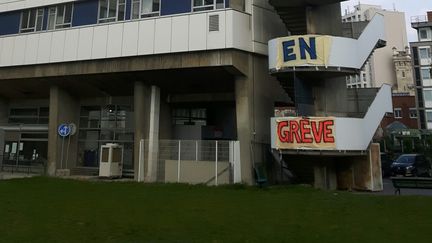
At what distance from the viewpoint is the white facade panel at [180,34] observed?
847 inches

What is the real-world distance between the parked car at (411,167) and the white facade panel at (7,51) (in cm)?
2676

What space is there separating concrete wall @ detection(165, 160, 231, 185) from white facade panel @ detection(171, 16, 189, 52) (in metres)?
5.88

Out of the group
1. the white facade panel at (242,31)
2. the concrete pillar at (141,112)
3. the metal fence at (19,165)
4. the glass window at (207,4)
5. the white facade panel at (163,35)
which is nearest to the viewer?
the white facade panel at (242,31)

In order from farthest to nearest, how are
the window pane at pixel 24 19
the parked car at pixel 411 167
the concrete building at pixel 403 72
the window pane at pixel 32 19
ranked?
the concrete building at pixel 403 72 < the parked car at pixel 411 167 < the window pane at pixel 24 19 < the window pane at pixel 32 19

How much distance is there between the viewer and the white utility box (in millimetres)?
24234

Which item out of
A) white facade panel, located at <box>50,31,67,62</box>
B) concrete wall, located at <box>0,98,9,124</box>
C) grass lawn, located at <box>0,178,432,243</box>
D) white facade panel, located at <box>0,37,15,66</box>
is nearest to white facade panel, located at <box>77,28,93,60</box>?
white facade panel, located at <box>50,31,67,62</box>

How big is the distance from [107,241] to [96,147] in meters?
20.7

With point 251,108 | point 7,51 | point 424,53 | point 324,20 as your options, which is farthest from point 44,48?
point 424,53

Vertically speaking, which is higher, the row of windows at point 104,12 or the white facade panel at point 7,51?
the row of windows at point 104,12

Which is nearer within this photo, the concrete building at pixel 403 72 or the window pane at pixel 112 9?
the window pane at pixel 112 9

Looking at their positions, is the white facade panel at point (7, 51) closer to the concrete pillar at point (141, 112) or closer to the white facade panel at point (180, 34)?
the concrete pillar at point (141, 112)

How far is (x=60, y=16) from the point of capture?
2634 centimetres

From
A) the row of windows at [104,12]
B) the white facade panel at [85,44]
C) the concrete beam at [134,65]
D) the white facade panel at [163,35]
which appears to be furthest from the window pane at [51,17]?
the white facade panel at [163,35]

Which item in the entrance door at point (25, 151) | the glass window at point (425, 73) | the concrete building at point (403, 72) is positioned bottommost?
the entrance door at point (25, 151)
